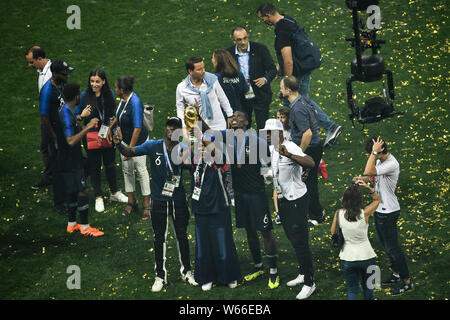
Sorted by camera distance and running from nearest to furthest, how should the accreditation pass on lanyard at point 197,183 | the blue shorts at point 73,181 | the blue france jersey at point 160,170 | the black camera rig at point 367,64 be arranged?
the black camera rig at point 367,64, the accreditation pass on lanyard at point 197,183, the blue france jersey at point 160,170, the blue shorts at point 73,181

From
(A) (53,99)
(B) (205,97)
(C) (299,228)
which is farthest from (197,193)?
(A) (53,99)

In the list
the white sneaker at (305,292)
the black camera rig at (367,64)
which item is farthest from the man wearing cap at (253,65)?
the white sneaker at (305,292)

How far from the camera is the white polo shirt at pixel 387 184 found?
390 inches

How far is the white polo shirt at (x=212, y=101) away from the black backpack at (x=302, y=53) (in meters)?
1.37

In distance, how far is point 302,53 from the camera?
12.3 meters

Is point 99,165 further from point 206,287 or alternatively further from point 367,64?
point 367,64

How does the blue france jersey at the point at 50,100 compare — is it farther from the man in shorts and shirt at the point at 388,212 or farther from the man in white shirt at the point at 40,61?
the man in shorts and shirt at the point at 388,212

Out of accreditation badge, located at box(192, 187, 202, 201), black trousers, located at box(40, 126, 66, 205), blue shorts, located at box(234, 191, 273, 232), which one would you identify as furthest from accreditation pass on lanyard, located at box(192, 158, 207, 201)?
black trousers, located at box(40, 126, 66, 205)

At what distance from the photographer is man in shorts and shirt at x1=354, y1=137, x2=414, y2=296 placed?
9789mm

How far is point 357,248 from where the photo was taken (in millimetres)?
9008

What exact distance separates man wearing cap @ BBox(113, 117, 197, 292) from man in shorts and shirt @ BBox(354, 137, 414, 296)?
8.22ft

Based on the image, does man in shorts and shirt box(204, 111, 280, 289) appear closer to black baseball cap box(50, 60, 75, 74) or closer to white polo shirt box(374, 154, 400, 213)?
white polo shirt box(374, 154, 400, 213)

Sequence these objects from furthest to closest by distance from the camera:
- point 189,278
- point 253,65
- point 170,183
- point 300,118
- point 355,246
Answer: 1. point 253,65
2. point 300,118
3. point 189,278
4. point 170,183
5. point 355,246

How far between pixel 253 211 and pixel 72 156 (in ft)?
10.2
